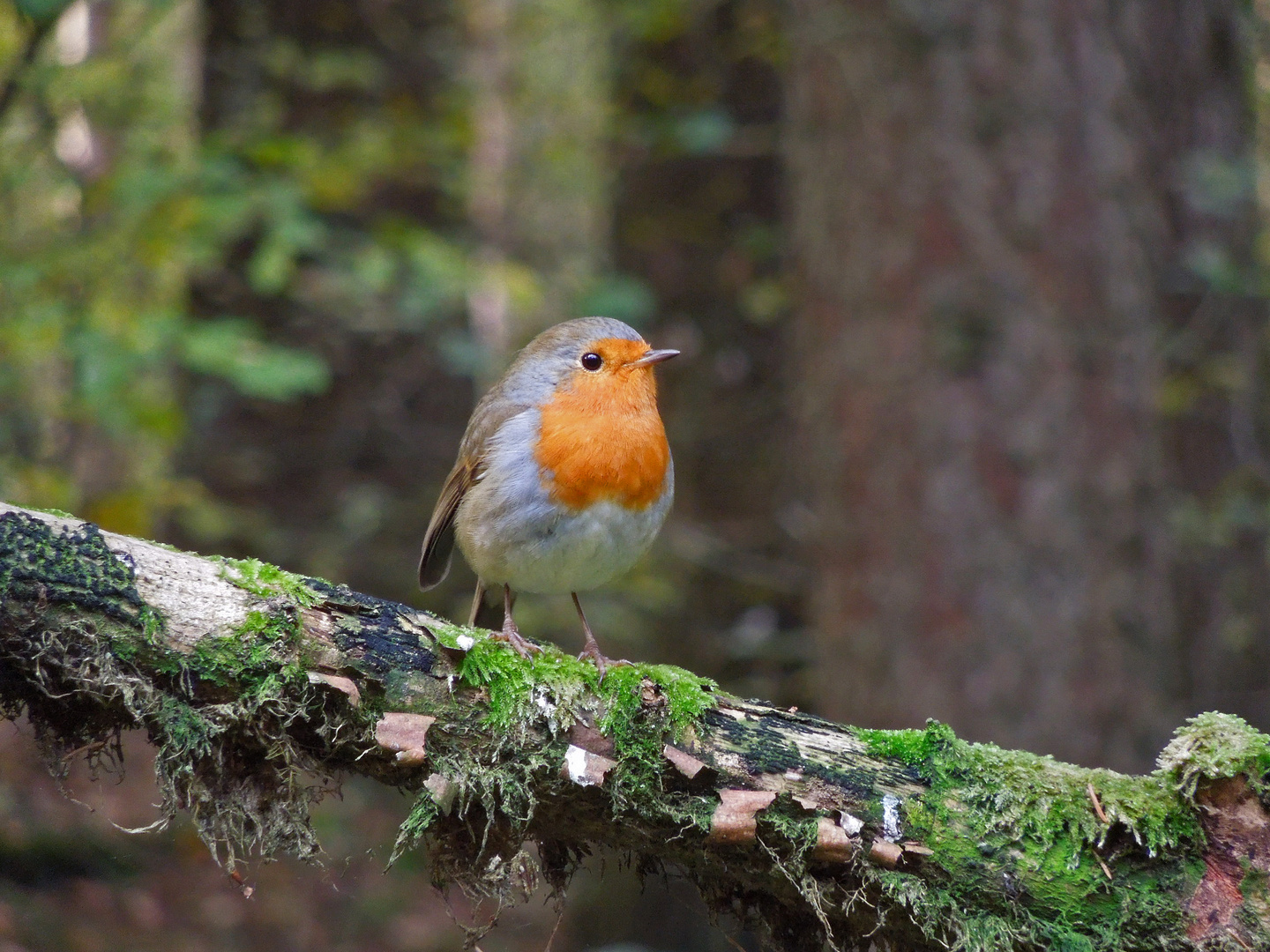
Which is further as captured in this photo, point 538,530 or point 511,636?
point 538,530

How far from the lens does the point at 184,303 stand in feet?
20.7

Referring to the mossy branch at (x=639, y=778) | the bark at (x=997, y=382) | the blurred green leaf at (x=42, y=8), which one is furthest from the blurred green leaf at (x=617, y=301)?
the mossy branch at (x=639, y=778)

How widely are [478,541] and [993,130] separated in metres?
2.93

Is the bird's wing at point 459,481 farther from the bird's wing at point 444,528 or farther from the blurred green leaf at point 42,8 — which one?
the blurred green leaf at point 42,8

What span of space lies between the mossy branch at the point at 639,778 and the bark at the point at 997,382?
2.17 meters

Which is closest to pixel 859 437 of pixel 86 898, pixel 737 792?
pixel 737 792

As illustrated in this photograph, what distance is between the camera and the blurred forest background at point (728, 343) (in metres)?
4.63

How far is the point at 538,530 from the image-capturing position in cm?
355

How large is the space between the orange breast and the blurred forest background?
1.16 metres

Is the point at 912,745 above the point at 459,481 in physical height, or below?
below

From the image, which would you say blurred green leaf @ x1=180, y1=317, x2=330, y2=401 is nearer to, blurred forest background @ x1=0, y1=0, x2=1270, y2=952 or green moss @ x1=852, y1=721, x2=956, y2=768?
blurred forest background @ x1=0, y1=0, x2=1270, y2=952

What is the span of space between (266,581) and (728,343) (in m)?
5.21

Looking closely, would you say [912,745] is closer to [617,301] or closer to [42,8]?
[617,301]

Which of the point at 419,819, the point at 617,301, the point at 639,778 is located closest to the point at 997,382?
the point at 617,301
